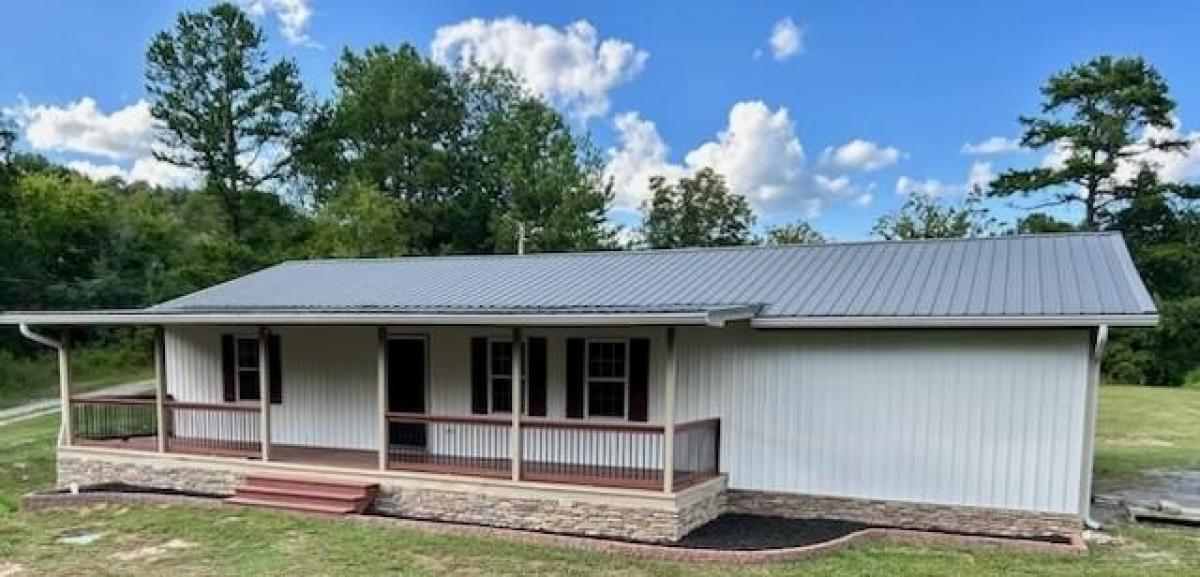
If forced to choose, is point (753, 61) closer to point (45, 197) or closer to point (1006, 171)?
point (1006, 171)

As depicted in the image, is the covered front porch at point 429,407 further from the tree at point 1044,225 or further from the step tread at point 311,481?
the tree at point 1044,225

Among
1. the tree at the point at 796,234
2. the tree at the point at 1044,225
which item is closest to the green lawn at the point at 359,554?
the tree at the point at 1044,225

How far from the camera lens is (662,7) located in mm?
20609

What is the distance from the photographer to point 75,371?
2488 cm

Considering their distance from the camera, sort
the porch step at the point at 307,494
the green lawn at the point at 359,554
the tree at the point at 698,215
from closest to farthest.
→ the green lawn at the point at 359,554, the porch step at the point at 307,494, the tree at the point at 698,215

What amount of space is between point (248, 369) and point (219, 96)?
71.5ft

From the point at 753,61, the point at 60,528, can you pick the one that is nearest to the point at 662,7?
the point at 753,61

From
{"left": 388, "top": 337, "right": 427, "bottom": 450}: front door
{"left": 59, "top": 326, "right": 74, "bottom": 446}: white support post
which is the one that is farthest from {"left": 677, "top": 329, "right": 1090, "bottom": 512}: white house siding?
{"left": 59, "top": 326, "right": 74, "bottom": 446}: white support post

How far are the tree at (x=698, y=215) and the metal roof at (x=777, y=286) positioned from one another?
2632cm

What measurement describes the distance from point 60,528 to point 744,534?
803 centimetres

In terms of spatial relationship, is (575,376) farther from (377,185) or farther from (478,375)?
(377,185)

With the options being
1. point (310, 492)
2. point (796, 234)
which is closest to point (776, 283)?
point (310, 492)

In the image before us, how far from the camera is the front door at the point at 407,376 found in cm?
1140

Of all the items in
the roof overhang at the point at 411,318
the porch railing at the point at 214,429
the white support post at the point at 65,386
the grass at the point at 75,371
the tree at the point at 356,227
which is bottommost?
the grass at the point at 75,371
